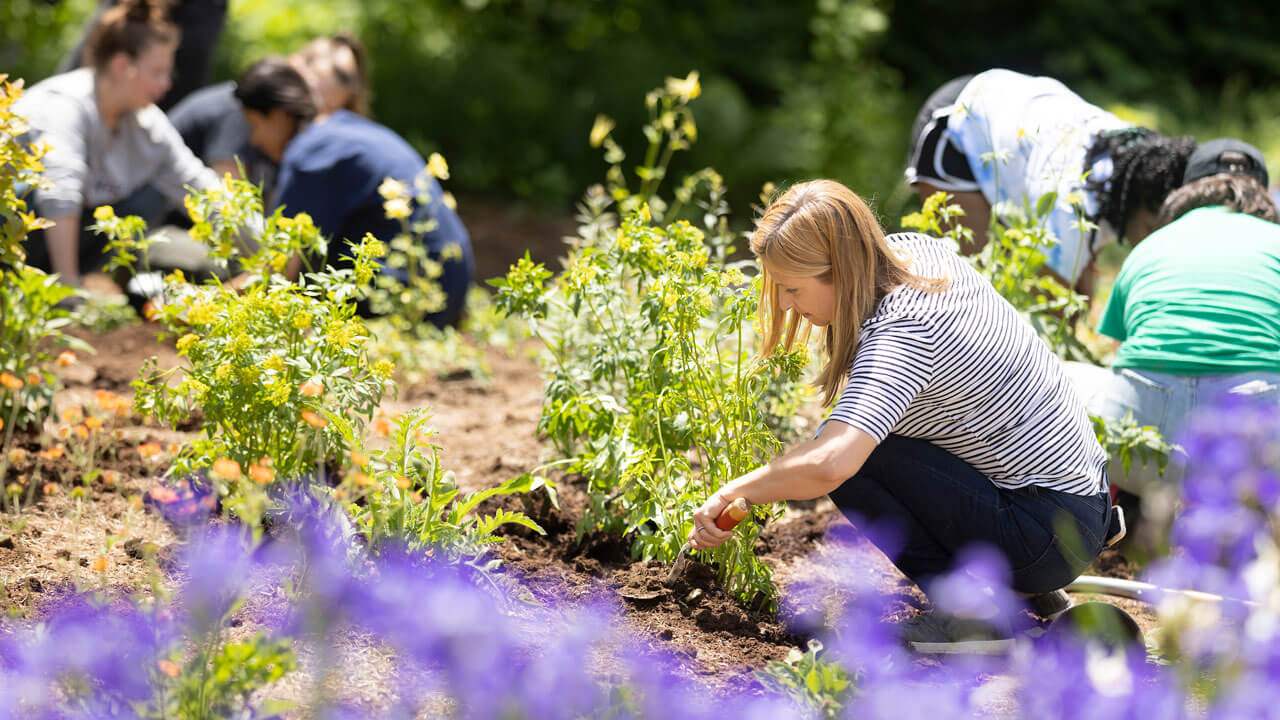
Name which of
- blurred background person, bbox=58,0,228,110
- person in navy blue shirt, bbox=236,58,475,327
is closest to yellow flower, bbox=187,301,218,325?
person in navy blue shirt, bbox=236,58,475,327

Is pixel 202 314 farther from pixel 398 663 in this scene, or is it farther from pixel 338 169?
pixel 338 169

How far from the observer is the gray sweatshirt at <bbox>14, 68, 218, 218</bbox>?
3932mm

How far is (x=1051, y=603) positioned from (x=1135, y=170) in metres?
1.41

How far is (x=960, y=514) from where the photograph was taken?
2.51 meters

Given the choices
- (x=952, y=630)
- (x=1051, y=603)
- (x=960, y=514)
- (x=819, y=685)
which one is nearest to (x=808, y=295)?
(x=960, y=514)

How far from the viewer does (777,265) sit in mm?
2277

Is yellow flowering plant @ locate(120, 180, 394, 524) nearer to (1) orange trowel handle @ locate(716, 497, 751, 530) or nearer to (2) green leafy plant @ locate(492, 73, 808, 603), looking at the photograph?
(2) green leafy plant @ locate(492, 73, 808, 603)

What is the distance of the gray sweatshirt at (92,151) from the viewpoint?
393 centimetres

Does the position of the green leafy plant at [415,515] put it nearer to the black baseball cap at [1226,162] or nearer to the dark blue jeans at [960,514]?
the dark blue jeans at [960,514]

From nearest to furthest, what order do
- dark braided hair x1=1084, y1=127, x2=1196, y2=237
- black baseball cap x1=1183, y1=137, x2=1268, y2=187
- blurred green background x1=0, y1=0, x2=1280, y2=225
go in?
1. black baseball cap x1=1183, y1=137, x2=1268, y2=187
2. dark braided hair x1=1084, y1=127, x2=1196, y2=237
3. blurred green background x1=0, y1=0, x2=1280, y2=225

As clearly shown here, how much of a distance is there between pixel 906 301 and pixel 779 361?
0.30 metres

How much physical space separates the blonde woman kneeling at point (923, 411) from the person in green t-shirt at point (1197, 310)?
1.53 ft

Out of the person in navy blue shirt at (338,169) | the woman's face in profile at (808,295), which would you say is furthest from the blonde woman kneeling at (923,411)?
the person in navy blue shirt at (338,169)

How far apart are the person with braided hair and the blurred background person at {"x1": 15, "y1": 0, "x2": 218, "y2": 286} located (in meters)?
2.76
